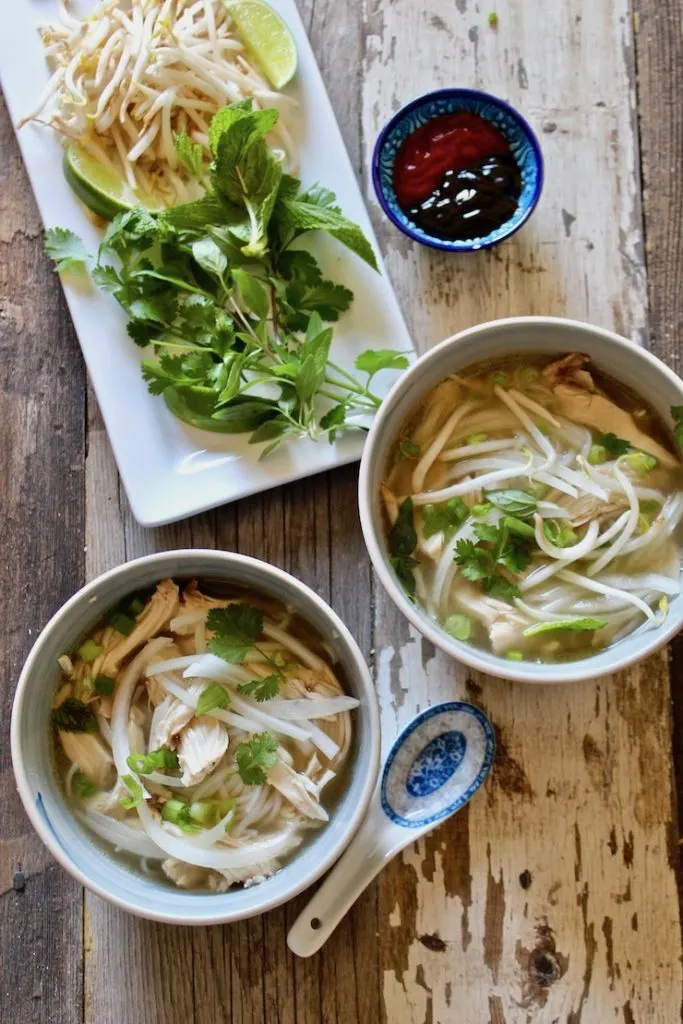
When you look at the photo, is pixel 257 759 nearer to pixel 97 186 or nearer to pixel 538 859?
pixel 538 859

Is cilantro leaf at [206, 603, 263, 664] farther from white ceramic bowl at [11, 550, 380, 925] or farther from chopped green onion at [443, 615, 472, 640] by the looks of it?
chopped green onion at [443, 615, 472, 640]

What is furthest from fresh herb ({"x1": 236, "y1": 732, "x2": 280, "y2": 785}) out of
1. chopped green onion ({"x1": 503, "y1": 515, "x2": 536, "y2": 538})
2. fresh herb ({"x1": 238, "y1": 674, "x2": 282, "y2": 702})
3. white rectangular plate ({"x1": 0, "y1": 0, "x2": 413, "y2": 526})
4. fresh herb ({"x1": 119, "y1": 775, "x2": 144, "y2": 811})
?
chopped green onion ({"x1": 503, "y1": 515, "x2": 536, "y2": 538})

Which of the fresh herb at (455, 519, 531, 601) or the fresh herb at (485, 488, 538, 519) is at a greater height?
the fresh herb at (485, 488, 538, 519)

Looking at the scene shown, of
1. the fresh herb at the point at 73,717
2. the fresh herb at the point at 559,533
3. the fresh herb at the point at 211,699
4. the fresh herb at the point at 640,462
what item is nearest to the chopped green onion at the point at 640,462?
the fresh herb at the point at 640,462

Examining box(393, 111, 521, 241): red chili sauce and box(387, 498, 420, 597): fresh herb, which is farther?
box(393, 111, 521, 241): red chili sauce

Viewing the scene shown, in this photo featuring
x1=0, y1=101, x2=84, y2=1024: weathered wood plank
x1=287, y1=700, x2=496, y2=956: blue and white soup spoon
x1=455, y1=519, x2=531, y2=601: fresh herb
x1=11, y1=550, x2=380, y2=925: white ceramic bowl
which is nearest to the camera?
x1=11, y1=550, x2=380, y2=925: white ceramic bowl

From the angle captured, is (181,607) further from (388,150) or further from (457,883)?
Answer: (388,150)

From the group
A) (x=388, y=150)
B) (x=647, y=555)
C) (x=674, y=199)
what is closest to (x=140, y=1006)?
(x=647, y=555)
